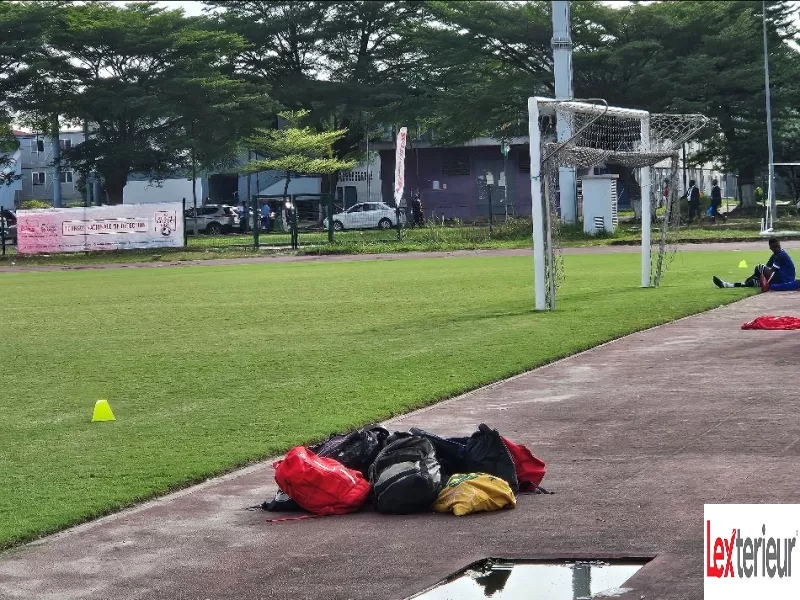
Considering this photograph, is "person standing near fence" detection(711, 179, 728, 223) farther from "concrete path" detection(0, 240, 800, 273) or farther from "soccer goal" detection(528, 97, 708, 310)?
"soccer goal" detection(528, 97, 708, 310)

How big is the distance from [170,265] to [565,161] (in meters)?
24.9

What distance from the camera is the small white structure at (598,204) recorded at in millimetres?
48562

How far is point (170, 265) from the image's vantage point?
4572 centimetres

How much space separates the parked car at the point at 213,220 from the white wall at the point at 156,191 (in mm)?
15740

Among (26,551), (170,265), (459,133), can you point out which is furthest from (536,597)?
(459,133)

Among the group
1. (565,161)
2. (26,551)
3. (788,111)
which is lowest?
(26,551)

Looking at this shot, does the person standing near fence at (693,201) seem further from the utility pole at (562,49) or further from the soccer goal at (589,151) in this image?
the soccer goal at (589,151)

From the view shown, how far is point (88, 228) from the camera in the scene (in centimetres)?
5041

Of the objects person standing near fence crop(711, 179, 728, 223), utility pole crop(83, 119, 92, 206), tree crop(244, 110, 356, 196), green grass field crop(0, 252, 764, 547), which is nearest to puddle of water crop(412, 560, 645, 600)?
green grass field crop(0, 252, 764, 547)

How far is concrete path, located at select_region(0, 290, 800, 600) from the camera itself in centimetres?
701

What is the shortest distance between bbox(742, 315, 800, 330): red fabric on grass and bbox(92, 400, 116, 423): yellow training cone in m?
9.46

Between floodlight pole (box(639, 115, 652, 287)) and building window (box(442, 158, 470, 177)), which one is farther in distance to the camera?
building window (box(442, 158, 470, 177))

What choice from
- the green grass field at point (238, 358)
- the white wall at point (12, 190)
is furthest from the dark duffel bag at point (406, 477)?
the white wall at point (12, 190)

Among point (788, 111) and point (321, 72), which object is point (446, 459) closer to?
point (788, 111)
